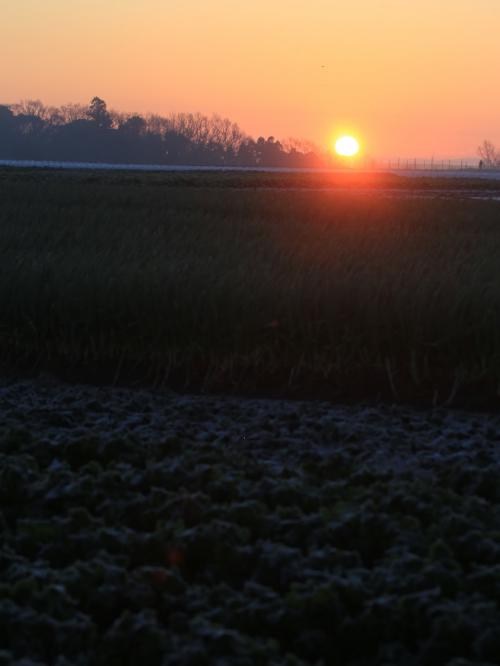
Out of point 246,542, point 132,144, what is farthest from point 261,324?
point 132,144

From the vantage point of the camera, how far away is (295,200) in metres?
14.2

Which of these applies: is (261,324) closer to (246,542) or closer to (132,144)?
(246,542)

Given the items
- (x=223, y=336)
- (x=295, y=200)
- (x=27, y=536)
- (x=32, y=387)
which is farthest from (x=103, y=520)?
(x=295, y=200)

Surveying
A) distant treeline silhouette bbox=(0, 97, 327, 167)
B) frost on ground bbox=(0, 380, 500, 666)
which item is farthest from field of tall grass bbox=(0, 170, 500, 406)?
distant treeline silhouette bbox=(0, 97, 327, 167)

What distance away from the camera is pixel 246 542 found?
229cm

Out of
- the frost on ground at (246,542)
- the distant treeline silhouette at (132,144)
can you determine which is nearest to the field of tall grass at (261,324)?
the frost on ground at (246,542)

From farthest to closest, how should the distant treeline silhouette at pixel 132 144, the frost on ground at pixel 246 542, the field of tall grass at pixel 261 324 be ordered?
the distant treeline silhouette at pixel 132 144, the field of tall grass at pixel 261 324, the frost on ground at pixel 246 542

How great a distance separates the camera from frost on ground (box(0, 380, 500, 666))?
1865mm

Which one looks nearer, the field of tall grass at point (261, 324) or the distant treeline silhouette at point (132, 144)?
the field of tall grass at point (261, 324)

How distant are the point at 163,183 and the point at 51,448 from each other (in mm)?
19793

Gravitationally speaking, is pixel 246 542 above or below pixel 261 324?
below

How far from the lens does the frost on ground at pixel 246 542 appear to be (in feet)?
6.12

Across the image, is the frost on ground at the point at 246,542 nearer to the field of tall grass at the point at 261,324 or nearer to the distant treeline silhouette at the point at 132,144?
the field of tall grass at the point at 261,324

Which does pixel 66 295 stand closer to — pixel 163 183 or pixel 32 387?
pixel 32 387
